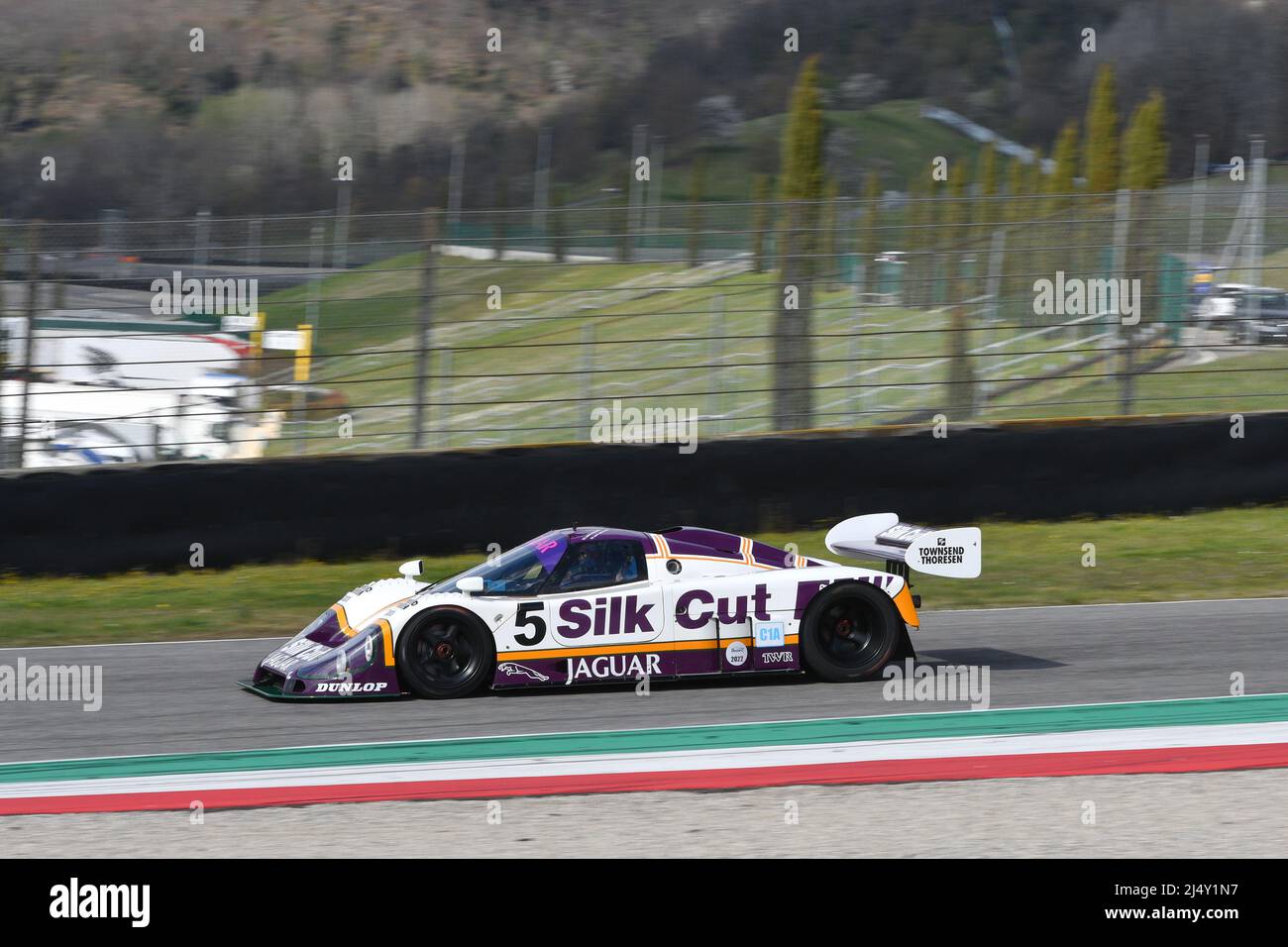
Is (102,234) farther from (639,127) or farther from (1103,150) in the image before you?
(639,127)

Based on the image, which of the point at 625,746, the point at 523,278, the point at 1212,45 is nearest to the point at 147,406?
the point at 523,278

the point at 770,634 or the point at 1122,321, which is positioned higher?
the point at 1122,321

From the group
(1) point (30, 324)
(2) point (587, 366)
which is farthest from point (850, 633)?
(1) point (30, 324)

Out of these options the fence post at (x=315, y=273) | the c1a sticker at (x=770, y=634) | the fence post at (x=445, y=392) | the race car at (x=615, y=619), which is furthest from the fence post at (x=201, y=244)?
the c1a sticker at (x=770, y=634)

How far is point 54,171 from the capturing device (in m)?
27.8

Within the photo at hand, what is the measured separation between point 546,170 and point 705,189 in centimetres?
716

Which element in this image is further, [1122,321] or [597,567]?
[1122,321]

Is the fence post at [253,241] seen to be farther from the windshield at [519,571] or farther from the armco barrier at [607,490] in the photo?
the windshield at [519,571]

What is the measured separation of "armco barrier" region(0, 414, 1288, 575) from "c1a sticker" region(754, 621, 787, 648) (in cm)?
446

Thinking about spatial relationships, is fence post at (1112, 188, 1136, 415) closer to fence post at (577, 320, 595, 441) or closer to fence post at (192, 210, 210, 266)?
fence post at (577, 320, 595, 441)

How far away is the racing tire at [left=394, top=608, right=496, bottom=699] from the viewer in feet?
26.7

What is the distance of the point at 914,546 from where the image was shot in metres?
8.43

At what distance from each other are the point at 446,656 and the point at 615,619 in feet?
3.22

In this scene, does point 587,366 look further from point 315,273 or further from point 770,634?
point 770,634
